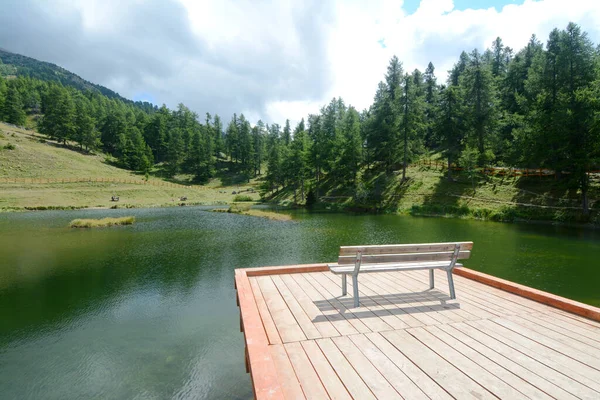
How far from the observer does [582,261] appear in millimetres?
15414

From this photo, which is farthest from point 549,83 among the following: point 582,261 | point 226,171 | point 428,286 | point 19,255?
point 226,171

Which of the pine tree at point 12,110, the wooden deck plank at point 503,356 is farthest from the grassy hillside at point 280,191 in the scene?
the wooden deck plank at point 503,356

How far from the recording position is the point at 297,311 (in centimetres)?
558

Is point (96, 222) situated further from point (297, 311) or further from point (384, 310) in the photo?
point (384, 310)

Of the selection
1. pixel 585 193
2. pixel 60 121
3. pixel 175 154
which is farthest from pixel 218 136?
pixel 585 193

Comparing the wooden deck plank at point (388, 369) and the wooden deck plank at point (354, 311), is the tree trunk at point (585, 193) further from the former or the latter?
the wooden deck plank at point (388, 369)

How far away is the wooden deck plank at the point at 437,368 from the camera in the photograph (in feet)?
10.9

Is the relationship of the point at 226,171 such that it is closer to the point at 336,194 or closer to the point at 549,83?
the point at 336,194

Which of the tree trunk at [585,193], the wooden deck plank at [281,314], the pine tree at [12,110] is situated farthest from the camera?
the pine tree at [12,110]

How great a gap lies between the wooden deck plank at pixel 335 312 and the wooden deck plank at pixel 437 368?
18.6 inches

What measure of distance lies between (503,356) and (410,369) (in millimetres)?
1391

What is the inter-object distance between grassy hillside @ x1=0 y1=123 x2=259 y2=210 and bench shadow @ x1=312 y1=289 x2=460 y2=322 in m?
56.2

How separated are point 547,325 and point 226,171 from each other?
100 meters

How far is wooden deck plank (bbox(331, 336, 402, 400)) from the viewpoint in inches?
130
